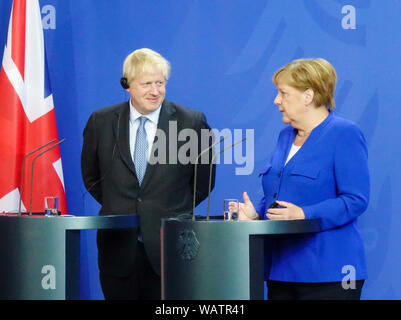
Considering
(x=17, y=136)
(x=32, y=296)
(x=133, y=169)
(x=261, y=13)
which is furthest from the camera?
(x=261, y=13)

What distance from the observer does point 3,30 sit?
490 centimetres

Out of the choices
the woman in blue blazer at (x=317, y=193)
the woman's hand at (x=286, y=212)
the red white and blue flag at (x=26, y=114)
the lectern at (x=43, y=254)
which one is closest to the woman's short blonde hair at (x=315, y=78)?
the woman in blue blazer at (x=317, y=193)

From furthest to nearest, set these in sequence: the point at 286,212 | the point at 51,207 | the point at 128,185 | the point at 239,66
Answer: the point at 239,66 → the point at 128,185 → the point at 51,207 → the point at 286,212

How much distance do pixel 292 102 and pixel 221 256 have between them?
0.75m

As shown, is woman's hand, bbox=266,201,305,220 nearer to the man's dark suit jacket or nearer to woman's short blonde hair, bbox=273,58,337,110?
woman's short blonde hair, bbox=273,58,337,110

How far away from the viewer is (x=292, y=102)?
286 cm

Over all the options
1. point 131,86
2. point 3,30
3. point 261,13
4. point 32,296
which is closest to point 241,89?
point 261,13

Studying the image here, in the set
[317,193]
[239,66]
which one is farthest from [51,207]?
[239,66]

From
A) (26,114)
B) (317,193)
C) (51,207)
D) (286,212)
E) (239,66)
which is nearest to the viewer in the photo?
(286,212)

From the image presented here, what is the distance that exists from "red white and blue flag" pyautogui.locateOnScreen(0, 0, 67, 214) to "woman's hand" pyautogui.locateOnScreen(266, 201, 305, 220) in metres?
2.17

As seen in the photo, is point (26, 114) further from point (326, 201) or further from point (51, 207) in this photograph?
point (326, 201)

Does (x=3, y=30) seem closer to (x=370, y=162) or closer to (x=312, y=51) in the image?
(x=312, y=51)

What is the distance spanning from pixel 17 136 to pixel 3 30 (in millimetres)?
931

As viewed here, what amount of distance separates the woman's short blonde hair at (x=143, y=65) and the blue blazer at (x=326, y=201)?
1028mm
